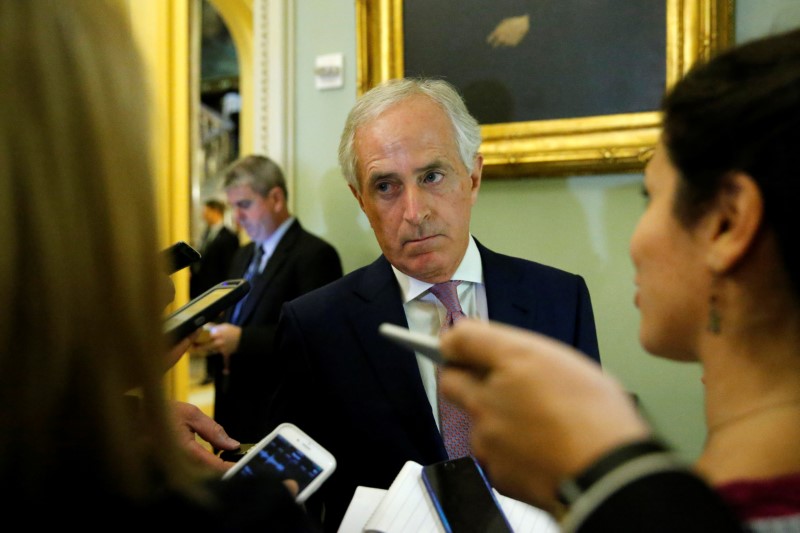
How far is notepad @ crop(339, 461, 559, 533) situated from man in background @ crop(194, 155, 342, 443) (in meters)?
1.43

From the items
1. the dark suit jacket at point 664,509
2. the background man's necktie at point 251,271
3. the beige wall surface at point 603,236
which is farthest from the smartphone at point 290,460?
the background man's necktie at point 251,271

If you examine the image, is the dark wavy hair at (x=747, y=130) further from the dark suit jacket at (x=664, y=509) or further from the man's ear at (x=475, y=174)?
the man's ear at (x=475, y=174)

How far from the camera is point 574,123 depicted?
203 cm

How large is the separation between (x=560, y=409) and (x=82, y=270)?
38 cm

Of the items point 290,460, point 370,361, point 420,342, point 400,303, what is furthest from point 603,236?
point 420,342

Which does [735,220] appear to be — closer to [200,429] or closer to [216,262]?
[200,429]

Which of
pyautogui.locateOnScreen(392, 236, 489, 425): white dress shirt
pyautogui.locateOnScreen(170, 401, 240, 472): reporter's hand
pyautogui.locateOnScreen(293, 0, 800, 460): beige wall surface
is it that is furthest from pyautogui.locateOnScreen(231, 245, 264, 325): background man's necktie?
pyautogui.locateOnScreen(170, 401, 240, 472): reporter's hand

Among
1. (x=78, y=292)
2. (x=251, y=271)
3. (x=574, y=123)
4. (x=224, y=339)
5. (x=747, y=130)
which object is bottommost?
(x=224, y=339)

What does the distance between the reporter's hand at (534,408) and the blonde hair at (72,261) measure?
0.83 feet

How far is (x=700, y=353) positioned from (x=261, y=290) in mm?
2141

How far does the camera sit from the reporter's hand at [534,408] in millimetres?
502

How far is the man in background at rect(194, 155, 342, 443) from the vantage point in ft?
8.05

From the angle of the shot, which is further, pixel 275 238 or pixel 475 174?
pixel 275 238

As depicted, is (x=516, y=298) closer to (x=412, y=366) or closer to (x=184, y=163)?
(x=412, y=366)
